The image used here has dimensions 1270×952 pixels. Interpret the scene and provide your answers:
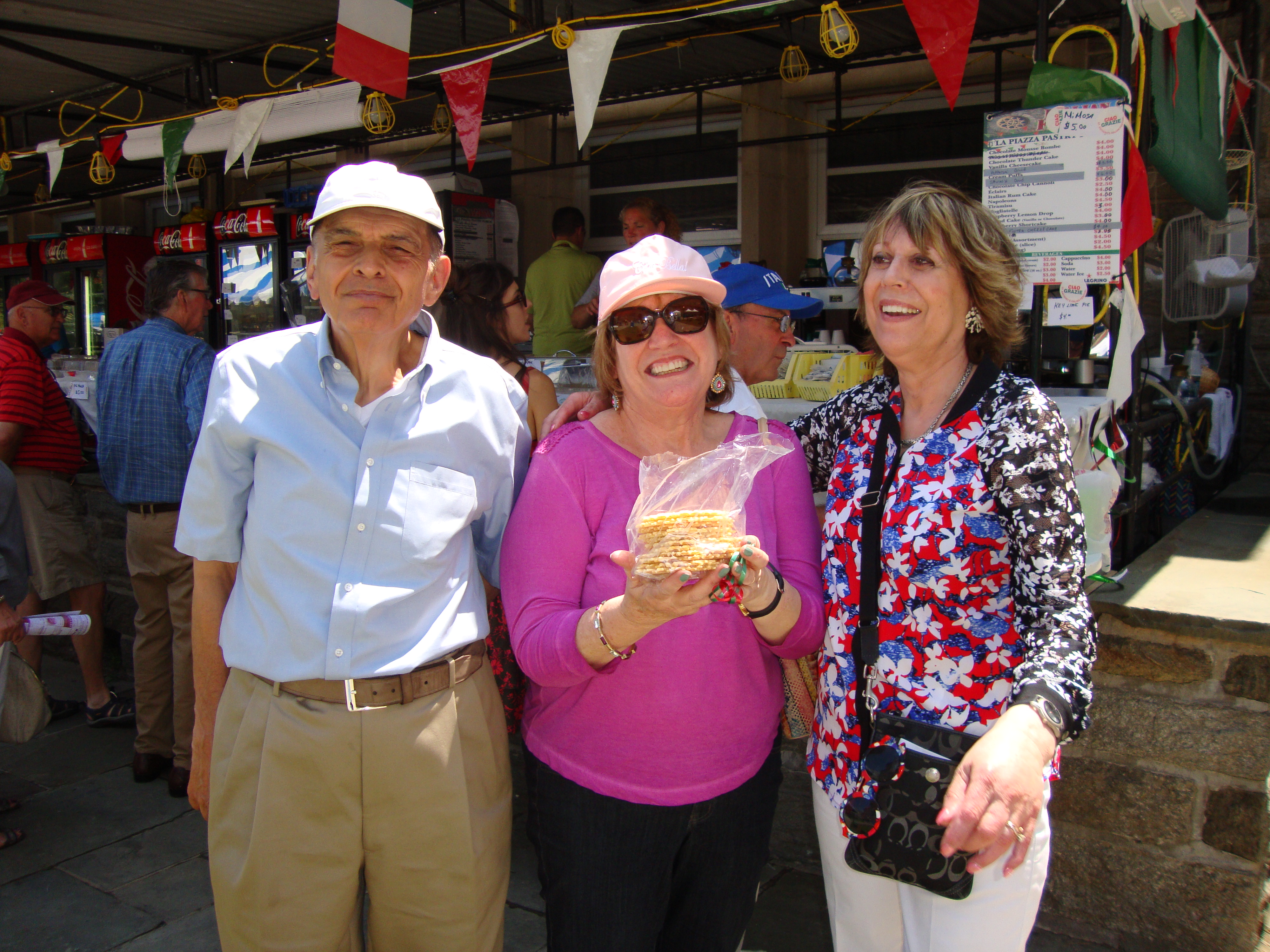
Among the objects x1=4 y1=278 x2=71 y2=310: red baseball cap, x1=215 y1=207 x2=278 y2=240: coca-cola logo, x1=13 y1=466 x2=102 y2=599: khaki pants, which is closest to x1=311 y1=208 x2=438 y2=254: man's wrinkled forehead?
x1=13 y1=466 x2=102 y2=599: khaki pants

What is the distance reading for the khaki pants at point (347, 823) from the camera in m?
1.82

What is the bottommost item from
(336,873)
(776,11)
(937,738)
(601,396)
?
(336,873)

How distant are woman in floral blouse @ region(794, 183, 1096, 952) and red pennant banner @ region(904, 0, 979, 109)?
1.46m

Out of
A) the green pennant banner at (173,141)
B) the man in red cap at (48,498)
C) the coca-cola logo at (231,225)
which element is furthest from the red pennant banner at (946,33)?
the coca-cola logo at (231,225)

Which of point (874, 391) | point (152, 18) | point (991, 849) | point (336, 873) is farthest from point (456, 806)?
point (152, 18)

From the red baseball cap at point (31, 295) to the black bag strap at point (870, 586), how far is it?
5.24 metres

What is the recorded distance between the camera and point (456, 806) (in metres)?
1.90

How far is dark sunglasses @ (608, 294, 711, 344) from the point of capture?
1.82 m

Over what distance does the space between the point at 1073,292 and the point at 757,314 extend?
41.2 inches

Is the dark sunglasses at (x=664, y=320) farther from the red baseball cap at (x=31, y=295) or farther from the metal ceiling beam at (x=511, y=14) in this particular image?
the red baseball cap at (x=31, y=295)

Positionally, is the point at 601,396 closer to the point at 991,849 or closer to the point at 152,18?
the point at 991,849

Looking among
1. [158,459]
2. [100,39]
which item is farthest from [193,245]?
[158,459]

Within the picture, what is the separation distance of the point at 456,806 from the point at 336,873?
0.90 ft

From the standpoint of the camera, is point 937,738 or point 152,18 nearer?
point 937,738
